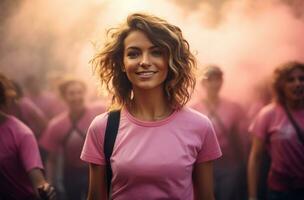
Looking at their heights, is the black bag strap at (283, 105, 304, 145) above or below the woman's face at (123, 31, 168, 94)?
below

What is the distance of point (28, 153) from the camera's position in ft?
10.8

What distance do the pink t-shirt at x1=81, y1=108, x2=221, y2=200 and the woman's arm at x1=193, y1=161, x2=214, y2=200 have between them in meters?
0.04

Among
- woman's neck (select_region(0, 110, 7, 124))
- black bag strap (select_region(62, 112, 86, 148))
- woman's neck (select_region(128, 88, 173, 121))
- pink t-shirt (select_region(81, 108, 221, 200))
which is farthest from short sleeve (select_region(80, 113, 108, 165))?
black bag strap (select_region(62, 112, 86, 148))

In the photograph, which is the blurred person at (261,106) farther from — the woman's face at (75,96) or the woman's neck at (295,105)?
the woman's face at (75,96)

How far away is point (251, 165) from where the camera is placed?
12.8 ft

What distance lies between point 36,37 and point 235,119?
165cm

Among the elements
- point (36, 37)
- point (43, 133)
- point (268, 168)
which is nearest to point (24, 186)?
point (43, 133)

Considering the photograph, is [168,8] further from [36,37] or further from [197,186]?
[197,186]

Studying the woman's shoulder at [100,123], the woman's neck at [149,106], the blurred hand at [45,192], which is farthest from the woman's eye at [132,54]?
the blurred hand at [45,192]

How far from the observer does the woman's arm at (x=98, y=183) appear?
2.16 meters

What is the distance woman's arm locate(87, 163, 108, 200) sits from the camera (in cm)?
216

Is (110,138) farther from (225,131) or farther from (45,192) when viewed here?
(225,131)

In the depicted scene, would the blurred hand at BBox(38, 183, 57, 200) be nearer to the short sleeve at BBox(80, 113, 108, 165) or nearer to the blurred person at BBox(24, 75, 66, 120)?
the blurred person at BBox(24, 75, 66, 120)

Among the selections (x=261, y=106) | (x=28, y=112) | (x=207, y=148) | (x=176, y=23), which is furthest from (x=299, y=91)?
(x=28, y=112)
